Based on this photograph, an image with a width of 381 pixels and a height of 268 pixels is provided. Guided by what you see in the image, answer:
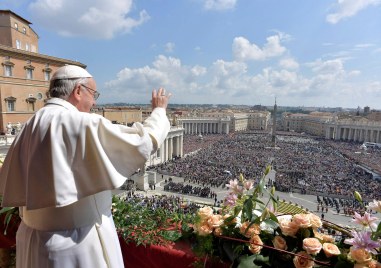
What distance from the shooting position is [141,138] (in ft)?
5.64

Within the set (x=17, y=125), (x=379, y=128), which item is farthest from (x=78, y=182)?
(x=379, y=128)

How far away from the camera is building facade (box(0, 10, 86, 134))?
62.8 ft

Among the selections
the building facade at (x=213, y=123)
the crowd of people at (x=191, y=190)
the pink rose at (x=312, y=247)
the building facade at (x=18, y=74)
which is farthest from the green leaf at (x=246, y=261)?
the building facade at (x=213, y=123)

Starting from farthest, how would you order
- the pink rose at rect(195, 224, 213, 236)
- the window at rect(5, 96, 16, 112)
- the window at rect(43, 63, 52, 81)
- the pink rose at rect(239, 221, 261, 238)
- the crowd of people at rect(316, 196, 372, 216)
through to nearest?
the crowd of people at rect(316, 196, 372, 216), the window at rect(43, 63, 52, 81), the window at rect(5, 96, 16, 112), the pink rose at rect(195, 224, 213, 236), the pink rose at rect(239, 221, 261, 238)

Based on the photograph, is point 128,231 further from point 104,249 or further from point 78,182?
point 78,182

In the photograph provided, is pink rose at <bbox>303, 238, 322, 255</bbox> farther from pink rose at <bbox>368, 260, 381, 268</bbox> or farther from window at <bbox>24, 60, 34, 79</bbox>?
window at <bbox>24, 60, 34, 79</bbox>

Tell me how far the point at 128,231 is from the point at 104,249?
103 cm

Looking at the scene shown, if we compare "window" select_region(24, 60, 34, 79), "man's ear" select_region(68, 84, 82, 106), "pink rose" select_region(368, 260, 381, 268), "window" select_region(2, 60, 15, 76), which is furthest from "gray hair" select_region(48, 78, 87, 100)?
"window" select_region(24, 60, 34, 79)

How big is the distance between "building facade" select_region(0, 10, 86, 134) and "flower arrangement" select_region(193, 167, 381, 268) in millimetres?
18435

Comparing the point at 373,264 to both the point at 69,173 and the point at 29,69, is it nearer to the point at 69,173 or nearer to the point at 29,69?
the point at 69,173

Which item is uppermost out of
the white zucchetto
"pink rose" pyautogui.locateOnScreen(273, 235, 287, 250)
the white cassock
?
the white zucchetto

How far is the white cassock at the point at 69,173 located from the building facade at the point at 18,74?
18195 millimetres

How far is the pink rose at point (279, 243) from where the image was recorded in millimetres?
2145

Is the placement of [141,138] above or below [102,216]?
above
